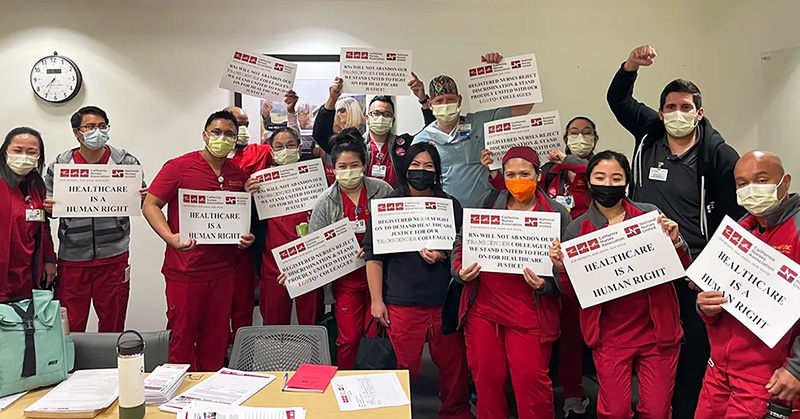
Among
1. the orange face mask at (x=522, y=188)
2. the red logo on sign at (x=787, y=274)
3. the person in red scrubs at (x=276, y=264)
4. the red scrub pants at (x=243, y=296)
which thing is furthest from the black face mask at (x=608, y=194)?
the red scrub pants at (x=243, y=296)

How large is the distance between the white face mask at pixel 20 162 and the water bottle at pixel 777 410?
12.5ft

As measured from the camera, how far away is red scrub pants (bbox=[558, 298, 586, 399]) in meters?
3.22

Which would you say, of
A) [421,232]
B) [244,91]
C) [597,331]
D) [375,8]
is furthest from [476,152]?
[375,8]

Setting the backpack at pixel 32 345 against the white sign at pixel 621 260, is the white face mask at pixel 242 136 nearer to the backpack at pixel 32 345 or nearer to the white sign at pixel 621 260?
the backpack at pixel 32 345

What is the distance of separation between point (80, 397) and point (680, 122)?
114 inches

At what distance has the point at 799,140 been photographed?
354 cm

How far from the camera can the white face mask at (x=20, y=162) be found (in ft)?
9.43

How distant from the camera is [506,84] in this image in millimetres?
3420

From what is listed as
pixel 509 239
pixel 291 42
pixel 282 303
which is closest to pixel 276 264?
pixel 282 303

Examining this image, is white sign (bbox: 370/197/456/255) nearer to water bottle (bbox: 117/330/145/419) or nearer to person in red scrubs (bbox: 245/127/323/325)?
person in red scrubs (bbox: 245/127/323/325)

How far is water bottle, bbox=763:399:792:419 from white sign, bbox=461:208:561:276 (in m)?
0.96

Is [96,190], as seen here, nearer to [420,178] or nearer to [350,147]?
[350,147]

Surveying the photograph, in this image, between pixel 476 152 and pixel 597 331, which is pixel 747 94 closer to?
pixel 476 152

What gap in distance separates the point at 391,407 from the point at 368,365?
1.33 m
